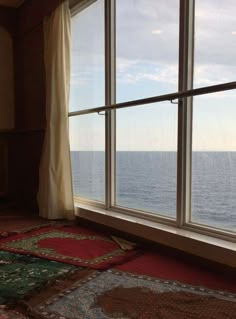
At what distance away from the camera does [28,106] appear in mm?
4508

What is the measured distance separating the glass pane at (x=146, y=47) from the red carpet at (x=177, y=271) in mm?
1269

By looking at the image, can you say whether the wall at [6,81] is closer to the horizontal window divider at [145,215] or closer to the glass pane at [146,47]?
the glass pane at [146,47]

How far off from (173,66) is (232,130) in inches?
28.9

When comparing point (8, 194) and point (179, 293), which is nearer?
point (179, 293)

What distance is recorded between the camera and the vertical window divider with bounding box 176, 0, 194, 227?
2420mm

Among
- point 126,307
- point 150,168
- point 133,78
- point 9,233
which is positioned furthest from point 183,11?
point 9,233

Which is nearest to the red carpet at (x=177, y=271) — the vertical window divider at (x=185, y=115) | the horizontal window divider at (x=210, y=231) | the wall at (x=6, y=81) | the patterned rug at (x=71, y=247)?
the patterned rug at (x=71, y=247)

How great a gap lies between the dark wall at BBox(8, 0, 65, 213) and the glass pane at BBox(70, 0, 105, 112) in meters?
0.44

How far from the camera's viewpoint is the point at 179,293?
1.80 metres

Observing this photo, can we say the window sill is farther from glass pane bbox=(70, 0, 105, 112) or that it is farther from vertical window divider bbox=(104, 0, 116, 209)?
glass pane bbox=(70, 0, 105, 112)

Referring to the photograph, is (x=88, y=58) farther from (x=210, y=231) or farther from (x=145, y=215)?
(x=210, y=231)

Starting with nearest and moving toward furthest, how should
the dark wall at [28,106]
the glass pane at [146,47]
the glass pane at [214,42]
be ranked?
the glass pane at [214,42], the glass pane at [146,47], the dark wall at [28,106]

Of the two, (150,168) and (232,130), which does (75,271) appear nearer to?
(150,168)

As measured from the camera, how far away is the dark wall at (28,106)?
4.16 metres
